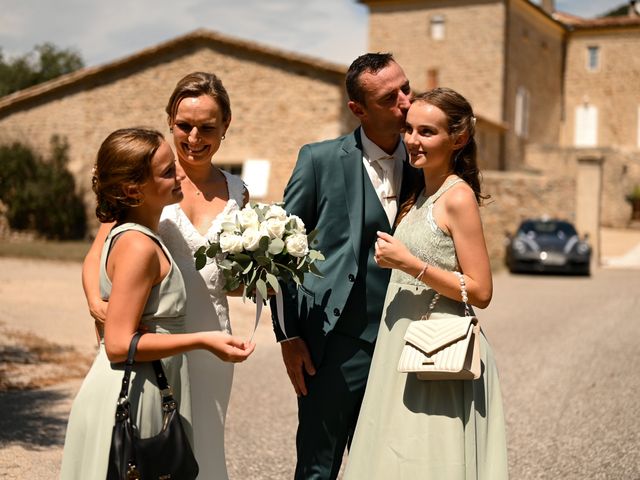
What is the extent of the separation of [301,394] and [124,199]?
1.17m

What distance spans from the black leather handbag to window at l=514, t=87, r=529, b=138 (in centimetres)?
3615

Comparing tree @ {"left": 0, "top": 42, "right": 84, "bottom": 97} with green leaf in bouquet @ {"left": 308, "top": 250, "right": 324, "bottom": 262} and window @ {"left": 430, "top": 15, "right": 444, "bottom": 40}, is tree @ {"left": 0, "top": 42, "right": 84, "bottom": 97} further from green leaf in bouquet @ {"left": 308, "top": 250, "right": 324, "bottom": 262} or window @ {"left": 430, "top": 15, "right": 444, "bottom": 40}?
green leaf in bouquet @ {"left": 308, "top": 250, "right": 324, "bottom": 262}

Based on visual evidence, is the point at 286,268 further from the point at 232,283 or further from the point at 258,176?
the point at 258,176

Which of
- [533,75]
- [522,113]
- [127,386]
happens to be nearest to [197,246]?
[127,386]

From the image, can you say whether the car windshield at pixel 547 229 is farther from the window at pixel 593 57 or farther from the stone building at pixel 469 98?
the window at pixel 593 57

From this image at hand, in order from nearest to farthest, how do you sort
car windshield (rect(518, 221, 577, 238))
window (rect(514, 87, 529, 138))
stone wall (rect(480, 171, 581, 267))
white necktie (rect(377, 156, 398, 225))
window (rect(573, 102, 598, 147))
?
white necktie (rect(377, 156, 398, 225))
car windshield (rect(518, 221, 577, 238))
stone wall (rect(480, 171, 581, 267))
window (rect(514, 87, 529, 138))
window (rect(573, 102, 598, 147))

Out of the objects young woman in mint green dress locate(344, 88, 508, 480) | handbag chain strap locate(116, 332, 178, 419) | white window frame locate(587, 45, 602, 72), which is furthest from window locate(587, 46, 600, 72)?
handbag chain strap locate(116, 332, 178, 419)

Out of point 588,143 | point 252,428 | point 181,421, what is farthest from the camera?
point 588,143

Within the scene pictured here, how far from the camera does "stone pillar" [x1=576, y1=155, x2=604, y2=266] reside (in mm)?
23688

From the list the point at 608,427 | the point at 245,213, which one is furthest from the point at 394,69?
the point at 608,427

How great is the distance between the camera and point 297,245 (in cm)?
294

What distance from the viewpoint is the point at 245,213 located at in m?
2.93

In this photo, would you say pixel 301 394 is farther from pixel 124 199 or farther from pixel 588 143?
pixel 588 143

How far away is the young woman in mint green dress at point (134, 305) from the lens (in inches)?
98.7
